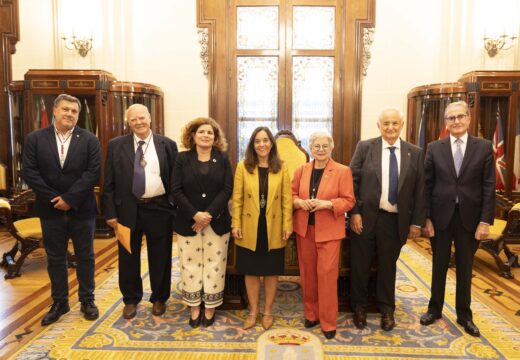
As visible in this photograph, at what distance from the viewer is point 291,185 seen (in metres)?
2.88

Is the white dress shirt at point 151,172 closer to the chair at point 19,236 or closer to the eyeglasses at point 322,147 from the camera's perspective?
the eyeglasses at point 322,147

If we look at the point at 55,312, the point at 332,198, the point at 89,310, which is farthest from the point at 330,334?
the point at 55,312

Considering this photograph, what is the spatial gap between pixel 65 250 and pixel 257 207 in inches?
58.1

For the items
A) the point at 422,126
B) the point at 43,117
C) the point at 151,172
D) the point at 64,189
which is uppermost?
the point at 43,117

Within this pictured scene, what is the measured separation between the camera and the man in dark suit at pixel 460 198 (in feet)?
9.07

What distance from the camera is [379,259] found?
9.54 feet

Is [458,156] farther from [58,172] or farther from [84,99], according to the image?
[84,99]

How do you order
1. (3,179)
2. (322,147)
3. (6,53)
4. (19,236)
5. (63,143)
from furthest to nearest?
(6,53)
(3,179)
(19,236)
(63,143)
(322,147)

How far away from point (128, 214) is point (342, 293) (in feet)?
5.78

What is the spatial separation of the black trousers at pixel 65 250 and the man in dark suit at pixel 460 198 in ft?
8.06

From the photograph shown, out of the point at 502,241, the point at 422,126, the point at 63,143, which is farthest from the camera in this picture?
the point at 422,126

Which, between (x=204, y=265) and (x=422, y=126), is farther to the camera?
(x=422, y=126)

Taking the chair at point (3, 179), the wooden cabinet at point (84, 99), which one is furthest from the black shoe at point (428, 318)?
the chair at point (3, 179)

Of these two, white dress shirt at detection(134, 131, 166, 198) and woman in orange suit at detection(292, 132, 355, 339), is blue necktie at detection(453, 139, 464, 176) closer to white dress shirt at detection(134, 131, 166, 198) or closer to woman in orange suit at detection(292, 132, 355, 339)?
woman in orange suit at detection(292, 132, 355, 339)
